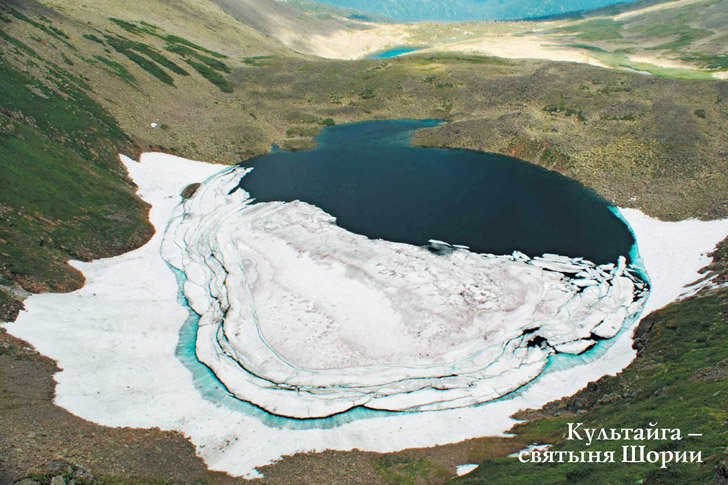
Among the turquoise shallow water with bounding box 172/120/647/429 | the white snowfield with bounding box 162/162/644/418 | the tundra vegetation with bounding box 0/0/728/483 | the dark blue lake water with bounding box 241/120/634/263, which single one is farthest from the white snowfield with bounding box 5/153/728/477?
the dark blue lake water with bounding box 241/120/634/263

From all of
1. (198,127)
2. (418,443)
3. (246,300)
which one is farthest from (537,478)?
(198,127)

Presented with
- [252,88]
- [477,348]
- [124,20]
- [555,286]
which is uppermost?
[124,20]

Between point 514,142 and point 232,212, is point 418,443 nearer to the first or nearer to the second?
point 232,212

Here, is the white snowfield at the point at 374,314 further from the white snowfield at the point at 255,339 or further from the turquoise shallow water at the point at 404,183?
the turquoise shallow water at the point at 404,183

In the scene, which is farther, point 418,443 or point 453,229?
point 453,229

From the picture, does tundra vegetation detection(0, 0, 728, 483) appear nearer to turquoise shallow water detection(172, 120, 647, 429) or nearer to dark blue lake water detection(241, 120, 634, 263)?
turquoise shallow water detection(172, 120, 647, 429)

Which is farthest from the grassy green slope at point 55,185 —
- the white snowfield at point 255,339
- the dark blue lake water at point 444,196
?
the dark blue lake water at point 444,196
